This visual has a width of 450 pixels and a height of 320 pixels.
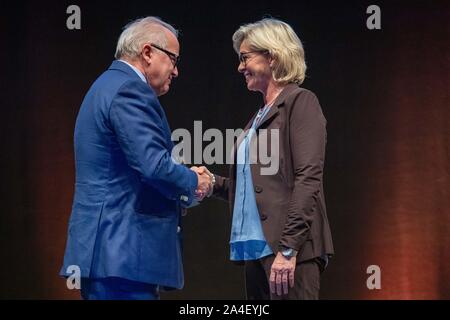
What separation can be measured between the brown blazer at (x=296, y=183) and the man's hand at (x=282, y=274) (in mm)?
46

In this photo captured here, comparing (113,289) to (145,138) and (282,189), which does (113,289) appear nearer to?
(145,138)

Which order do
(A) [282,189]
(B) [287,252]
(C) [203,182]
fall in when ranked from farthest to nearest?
(C) [203,182]
(A) [282,189]
(B) [287,252]

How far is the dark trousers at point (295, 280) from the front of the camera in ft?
7.72

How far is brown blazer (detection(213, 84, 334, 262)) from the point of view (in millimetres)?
2367

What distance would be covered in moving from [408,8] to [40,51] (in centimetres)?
180

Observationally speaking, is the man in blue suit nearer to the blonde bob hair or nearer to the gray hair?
the gray hair

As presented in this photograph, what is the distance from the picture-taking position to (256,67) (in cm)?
267

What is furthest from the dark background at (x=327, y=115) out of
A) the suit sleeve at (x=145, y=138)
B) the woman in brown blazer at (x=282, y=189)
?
the suit sleeve at (x=145, y=138)

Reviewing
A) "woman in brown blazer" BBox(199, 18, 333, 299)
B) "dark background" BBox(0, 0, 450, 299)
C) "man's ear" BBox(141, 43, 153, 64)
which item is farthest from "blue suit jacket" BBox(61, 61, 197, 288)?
"dark background" BBox(0, 0, 450, 299)

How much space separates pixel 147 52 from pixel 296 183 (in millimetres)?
618

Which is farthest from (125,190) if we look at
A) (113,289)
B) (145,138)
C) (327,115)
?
(327,115)

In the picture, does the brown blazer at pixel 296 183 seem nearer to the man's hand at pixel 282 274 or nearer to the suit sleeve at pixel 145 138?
the man's hand at pixel 282 274

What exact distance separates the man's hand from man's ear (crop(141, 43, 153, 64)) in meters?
0.73

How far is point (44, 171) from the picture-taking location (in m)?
3.86
